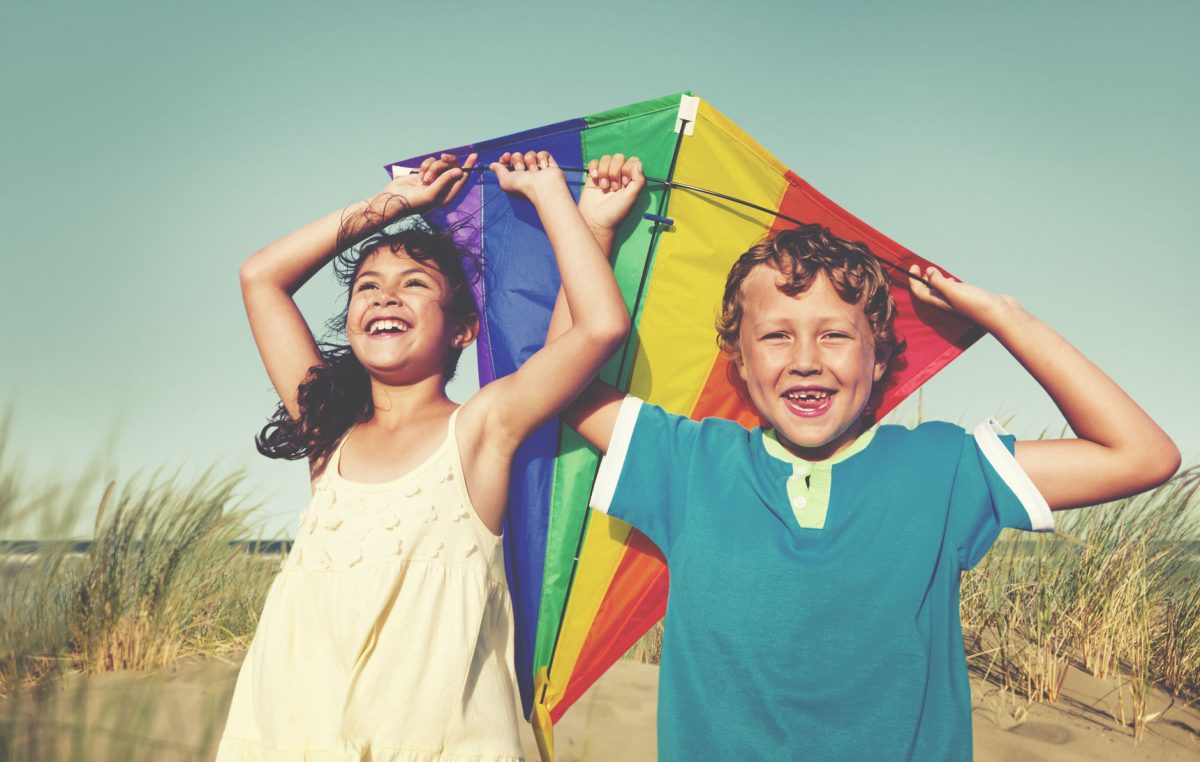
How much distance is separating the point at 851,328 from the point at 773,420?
32 centimetres

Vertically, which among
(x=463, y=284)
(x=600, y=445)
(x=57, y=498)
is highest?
(x=463, y=284)

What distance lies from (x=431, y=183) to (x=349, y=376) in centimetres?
66

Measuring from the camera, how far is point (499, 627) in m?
2.19

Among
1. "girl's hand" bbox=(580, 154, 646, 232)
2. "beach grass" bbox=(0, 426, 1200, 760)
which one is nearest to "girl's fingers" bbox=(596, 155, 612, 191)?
"girl's hand" bbox=(580, 154, 646, 232)

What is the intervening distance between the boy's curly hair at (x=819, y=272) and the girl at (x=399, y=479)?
40 centimetres

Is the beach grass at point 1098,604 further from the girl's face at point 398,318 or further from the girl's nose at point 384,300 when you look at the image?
the girl's nose at point 384,300

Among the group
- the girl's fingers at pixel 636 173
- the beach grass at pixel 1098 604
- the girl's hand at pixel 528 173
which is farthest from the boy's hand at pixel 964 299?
the beach grass at pixel 1098 604

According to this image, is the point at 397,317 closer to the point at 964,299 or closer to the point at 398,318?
the point at 398,318

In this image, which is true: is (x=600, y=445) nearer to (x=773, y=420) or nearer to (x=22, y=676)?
(x=773, y=420)

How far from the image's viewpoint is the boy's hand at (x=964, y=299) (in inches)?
88.5

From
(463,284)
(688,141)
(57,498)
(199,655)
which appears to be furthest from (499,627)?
(199,655)

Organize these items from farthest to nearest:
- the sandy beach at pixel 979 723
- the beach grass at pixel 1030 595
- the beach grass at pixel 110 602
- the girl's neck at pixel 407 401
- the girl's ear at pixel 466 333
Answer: the beach grass at pixel 1030 595 → the sandy beach at pixel 979 723 → the girl's ear at pixel 466 333 → the girl's neck at pixel 407 401 → the beach grass at pixel 110 602

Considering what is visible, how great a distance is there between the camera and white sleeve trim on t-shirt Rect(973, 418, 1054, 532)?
197cm

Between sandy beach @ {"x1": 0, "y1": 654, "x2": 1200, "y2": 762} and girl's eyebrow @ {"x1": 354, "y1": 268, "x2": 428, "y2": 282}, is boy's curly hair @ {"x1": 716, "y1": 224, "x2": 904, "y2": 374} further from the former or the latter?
sandy beach @ {"x1": 0, "y1": 654, "x2": 1200, "y2": 762}
